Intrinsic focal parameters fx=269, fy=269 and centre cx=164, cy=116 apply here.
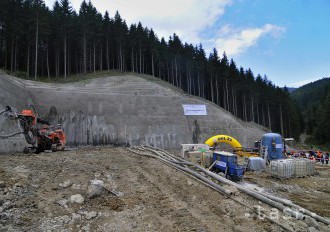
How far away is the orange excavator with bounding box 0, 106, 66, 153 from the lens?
55.3 ft

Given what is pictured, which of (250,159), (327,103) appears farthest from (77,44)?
(327,103)

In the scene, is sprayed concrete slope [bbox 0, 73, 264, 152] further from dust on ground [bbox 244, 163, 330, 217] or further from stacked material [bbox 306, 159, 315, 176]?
stacked material [bbox 306, 159, 315, 176]

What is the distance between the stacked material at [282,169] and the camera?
20.1 meters

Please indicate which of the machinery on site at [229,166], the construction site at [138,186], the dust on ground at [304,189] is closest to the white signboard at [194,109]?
the construction site at [138,186]

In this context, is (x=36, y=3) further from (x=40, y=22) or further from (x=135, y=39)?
(x=135, y=39)

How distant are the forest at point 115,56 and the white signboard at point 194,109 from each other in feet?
80.1

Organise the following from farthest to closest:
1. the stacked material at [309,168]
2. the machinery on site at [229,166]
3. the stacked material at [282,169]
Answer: the stacked material at [309,168], the stacked material at [282,169], the machinery on site at [229,166]

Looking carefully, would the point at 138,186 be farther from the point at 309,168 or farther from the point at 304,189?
the point at 309,168

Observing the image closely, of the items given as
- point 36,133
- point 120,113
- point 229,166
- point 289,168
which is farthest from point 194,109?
point 36,133

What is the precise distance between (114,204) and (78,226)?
169cm

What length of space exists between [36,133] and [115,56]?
49.0m

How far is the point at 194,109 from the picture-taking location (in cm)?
4088

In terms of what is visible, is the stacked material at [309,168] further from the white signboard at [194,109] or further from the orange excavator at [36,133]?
the white signboard at [194,109]

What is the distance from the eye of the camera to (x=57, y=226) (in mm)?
7430
